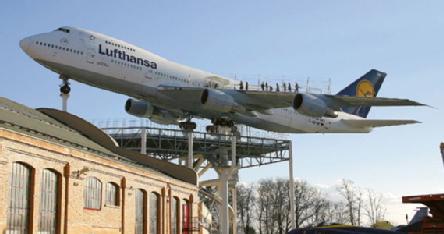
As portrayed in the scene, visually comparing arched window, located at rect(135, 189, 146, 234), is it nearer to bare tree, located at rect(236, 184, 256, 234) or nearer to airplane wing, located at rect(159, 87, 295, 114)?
airplane wing, located at rect(159, 87, 295, 114)

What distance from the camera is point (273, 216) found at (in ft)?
346

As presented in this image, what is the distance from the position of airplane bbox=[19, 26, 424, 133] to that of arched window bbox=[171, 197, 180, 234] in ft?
31.9

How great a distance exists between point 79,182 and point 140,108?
23969mm

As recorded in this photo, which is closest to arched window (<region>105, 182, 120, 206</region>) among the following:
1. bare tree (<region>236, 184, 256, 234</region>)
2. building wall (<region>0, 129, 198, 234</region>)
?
building wall (<region>0, 129, 198, 234</region>)

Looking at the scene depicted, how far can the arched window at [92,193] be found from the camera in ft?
78.9

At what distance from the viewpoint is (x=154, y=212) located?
30625 mm

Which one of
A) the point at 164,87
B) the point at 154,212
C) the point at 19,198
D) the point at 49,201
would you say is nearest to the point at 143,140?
the point at 164,87

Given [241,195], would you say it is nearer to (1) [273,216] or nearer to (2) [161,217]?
(1) [273,216]

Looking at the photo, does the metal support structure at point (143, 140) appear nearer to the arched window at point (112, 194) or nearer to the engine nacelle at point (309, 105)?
the engine nacelle at point (309, 105)

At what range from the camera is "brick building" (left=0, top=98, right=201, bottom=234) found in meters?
19.7

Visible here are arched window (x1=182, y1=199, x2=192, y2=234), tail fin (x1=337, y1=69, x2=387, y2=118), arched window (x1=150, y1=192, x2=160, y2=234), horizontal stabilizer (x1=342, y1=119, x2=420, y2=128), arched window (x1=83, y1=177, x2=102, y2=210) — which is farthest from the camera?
tail fin (x1=337, y1=69, x2=387, y2=118)

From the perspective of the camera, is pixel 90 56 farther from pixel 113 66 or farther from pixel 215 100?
pixel 215 100

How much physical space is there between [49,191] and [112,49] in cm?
2016

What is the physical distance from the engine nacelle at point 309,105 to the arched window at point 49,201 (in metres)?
21.0
